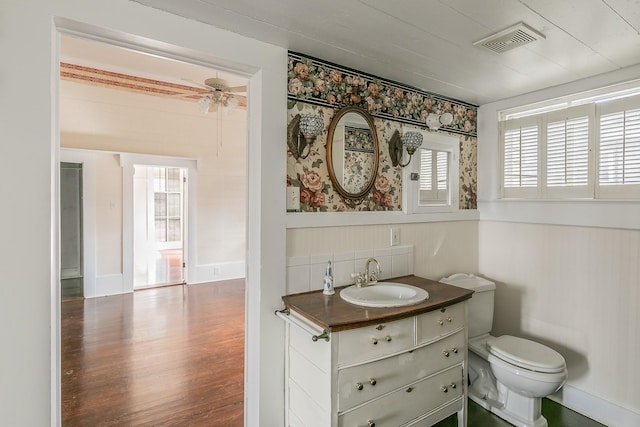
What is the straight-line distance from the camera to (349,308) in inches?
65.6

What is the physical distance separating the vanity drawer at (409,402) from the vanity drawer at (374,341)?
226 mm

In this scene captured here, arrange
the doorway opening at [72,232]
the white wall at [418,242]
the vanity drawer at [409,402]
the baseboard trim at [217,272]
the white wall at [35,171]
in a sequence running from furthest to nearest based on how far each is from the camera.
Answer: the baseboard trim at [217,272], the doorway opening at [72,232], the white wall at [418,242], the vanity drawer at [409,402], the white wall at [35,171]

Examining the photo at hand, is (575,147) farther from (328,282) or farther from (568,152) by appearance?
(328,282)

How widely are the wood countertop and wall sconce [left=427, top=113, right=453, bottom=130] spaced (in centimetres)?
118

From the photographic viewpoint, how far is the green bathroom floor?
2102 mm

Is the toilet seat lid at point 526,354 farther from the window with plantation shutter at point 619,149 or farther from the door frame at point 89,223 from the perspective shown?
the door frame at point 89,223

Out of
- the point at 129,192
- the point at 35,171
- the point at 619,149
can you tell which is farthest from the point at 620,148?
the point at 129,192

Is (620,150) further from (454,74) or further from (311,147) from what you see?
(311,147)

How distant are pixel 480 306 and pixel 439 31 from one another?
1.87m

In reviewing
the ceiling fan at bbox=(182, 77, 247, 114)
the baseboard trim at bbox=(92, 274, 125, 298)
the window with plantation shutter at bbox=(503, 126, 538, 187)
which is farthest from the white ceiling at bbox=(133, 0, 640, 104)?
the baseboard trim at bbox=(92, 274, 125, 298)

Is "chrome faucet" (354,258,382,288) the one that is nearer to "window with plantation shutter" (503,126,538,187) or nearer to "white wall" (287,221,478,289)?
"white wall" (287,221,478,289)

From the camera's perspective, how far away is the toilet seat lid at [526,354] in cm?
191

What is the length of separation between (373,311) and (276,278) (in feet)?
1.81

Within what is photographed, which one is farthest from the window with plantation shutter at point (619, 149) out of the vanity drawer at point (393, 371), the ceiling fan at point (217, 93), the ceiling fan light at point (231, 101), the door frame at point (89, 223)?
the door frame at point (89, 223)
